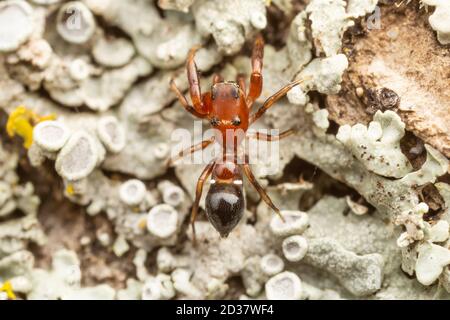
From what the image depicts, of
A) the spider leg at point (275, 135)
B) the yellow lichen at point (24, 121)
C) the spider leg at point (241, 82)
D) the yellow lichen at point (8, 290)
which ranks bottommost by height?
the yellow lichen at point (8, 290)

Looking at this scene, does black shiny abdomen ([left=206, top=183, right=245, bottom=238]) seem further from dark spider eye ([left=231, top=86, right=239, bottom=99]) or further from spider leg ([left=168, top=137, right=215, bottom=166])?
dark spider eye ([left=231, top=86, right=239, bottom=99])

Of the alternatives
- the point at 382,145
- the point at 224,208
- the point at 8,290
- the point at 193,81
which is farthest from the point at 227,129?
the point at 8,290

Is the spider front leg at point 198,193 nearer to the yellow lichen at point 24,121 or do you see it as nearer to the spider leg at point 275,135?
the spider leg at point 275,135

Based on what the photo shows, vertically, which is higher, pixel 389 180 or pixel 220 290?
pixel 389 180

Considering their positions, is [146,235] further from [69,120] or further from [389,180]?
[389,180]

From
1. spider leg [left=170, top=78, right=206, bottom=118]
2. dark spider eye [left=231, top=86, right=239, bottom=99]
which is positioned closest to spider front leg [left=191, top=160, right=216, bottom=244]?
spider leg [left=170, top=78, right=206, bottom=118]

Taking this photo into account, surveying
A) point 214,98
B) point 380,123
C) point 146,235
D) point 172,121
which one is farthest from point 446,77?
point 146,235

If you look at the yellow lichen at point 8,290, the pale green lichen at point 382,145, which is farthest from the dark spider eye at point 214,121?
the yellow lichen at point 8,290
